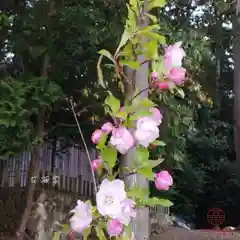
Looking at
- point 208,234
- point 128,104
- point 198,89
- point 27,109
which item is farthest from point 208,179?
point 128,104

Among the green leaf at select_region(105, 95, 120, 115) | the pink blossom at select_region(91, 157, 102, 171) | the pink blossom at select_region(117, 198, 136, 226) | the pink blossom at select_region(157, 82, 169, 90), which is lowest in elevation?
the pink blossom at select_region(117, 198, 136, 226)

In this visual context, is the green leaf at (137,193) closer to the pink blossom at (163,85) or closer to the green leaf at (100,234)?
the green leaf at (100,234)

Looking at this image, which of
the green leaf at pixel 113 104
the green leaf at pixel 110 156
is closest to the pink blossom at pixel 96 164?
the green leaf at pixel 110 156

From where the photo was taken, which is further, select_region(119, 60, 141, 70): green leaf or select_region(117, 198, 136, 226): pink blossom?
select_region(119, 60, 141, 70): green leaf

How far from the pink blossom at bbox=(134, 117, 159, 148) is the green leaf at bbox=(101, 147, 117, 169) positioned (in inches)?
2.7

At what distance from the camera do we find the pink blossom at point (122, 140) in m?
1.16

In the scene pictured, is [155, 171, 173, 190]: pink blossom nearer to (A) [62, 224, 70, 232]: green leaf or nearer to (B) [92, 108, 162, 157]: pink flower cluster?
(B) [92, 108, 162, 157]: pink flower cluster

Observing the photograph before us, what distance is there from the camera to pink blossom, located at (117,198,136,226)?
3.70 feet

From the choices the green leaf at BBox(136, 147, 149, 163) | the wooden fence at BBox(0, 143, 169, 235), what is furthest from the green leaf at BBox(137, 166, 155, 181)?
the wooden fence at BBox(0, 143, 169, 235)

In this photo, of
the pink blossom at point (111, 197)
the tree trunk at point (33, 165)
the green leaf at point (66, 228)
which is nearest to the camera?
the pink blossom at point (111, 197)

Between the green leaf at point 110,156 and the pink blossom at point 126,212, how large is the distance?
0.10 meters

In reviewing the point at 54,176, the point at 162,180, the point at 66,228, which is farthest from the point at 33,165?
the point at 162,180

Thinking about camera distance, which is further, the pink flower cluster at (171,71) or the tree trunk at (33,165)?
the tree trunk at (33,165)

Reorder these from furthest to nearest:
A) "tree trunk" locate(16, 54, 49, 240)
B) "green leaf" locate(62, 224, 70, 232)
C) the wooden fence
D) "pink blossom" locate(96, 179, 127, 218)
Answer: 1. the wooden fence
2. "tree trunk" locate(16, 54, 49, 240)
3. "green leaf" locate(62, 224, 70, 232)
4. "pink blossom" locate(96, 179, 127, 218)
